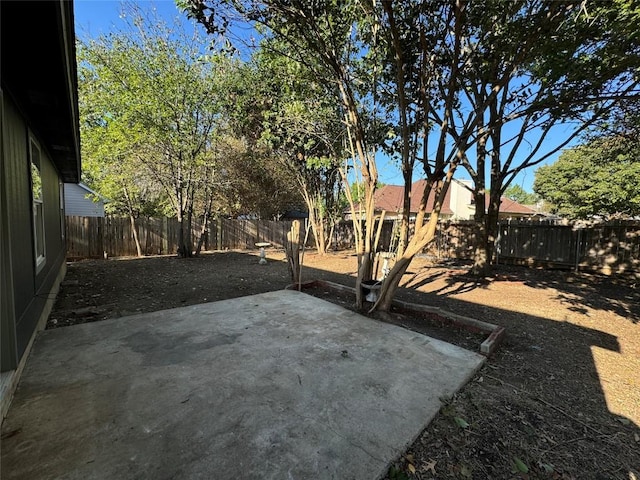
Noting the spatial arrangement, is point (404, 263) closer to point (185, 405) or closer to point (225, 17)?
point (185, 405)

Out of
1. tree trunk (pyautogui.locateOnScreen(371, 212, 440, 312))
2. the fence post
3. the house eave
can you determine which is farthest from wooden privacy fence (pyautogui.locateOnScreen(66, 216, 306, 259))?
the fence post

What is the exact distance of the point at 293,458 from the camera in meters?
1.70

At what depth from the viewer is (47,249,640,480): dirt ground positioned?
1.89 m

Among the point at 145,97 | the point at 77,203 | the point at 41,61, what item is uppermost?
the point at 145,97

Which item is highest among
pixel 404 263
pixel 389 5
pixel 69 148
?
pixel 389 5

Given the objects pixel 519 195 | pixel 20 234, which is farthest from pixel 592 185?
pixel 519 195

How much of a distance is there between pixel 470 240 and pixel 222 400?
36.1 ft

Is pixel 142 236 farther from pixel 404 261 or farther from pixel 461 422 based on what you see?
pixel 461 422

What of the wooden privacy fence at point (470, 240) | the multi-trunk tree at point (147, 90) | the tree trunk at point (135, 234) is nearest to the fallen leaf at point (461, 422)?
the wooden privacy fence at point (470, 240)

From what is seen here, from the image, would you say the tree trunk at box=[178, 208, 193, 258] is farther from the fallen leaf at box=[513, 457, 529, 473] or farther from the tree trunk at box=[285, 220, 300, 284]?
the fallen leaf at box=[513, 457, 529, 473]

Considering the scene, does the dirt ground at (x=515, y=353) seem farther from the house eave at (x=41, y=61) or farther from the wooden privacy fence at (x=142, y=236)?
the house eave at (x=41, y=61)

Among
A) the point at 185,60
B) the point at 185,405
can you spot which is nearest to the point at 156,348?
the point at 185,405

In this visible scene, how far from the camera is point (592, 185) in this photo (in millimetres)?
19172

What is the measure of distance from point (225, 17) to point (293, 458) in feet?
16.2
